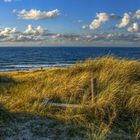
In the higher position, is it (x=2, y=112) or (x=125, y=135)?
(x=2, y=112)

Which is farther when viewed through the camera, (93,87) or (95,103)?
(93,87)

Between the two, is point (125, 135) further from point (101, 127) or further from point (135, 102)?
point (135, 102)

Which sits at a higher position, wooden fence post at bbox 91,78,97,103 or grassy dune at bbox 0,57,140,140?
wooden fence post at bbox 91,78,97,103

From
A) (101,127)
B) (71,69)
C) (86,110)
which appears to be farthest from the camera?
(71,69)

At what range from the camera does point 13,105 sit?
37.0 feet

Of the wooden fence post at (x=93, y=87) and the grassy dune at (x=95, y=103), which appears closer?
the grassy dune at (x=95, y=103)

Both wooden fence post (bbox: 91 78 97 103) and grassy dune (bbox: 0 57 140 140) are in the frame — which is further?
wooden fence post (bbox: 91 78 97 103)

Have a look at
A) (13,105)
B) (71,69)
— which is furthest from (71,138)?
(71,69)

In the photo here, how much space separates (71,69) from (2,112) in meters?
7.19

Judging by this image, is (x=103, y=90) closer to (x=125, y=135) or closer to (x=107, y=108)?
(x=107, y=108)

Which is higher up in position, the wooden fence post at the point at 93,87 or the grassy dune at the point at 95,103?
the wooden fence post at the point at 93,87

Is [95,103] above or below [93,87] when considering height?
below

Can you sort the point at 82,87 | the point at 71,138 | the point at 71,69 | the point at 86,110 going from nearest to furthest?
the point at 71,138 < the point at 86,110 < the point at 82,87 < the point at 71,69

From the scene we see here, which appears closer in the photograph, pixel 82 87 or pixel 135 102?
pixel 135 102
